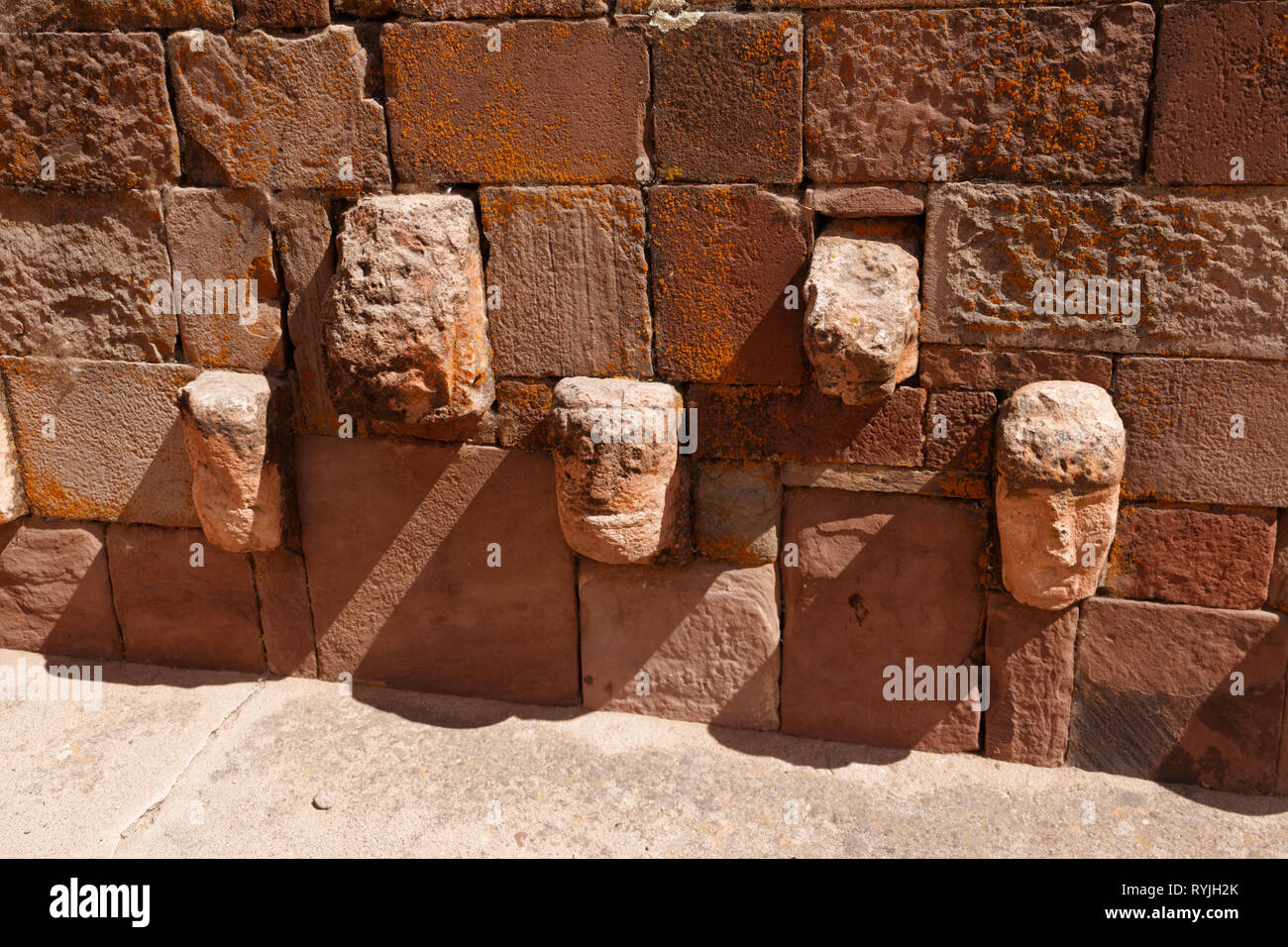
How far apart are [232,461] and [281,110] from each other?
1.31 meters

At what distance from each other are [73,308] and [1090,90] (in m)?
3.88

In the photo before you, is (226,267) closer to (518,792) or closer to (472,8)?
(472,8)

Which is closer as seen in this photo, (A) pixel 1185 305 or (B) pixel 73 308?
(A) pixel 1185 305

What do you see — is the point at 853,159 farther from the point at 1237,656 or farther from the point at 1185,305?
the point at 1237,656

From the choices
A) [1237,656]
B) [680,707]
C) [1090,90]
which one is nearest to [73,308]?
[680,707]

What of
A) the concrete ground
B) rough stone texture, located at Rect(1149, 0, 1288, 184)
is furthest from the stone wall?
the concrete ground

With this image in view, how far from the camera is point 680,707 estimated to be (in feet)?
14.0

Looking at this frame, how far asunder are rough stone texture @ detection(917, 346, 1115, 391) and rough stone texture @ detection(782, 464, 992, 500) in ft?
1.05

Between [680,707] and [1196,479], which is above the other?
[1196,479]

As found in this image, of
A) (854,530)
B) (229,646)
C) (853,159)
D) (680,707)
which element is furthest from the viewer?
(229,646)

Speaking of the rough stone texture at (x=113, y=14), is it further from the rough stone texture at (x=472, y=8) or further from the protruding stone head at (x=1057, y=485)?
the protruding stone head at (x=1057, y=485)

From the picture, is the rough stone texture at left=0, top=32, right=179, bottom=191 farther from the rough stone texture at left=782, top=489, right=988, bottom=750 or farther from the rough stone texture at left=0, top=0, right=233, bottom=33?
the rough stone texture at left=782, top=489, right=988, bottom=750

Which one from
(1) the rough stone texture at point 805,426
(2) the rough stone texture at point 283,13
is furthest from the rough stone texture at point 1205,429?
(2) the rough stone texture at point 283,13

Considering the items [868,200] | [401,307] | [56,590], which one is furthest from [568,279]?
[56,590]
